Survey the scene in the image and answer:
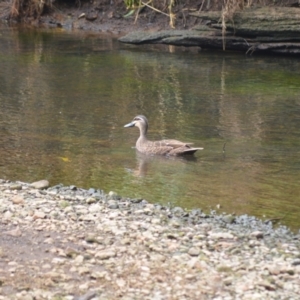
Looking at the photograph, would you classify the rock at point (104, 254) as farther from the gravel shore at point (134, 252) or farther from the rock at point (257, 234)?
the rock at point (257, 234)

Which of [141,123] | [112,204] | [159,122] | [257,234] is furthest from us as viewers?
[159,122]

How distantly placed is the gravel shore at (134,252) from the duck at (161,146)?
2.12m

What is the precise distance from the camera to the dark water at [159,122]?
959cm

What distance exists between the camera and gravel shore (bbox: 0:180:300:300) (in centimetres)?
616

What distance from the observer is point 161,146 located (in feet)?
36.1

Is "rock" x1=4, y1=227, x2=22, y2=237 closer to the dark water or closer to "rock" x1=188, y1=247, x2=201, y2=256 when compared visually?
"rock" x1=188, y1=247, x2=201, y2=256

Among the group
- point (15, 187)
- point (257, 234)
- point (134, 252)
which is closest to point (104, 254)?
point (134, 252)

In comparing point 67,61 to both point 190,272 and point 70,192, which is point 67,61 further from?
point 190,272

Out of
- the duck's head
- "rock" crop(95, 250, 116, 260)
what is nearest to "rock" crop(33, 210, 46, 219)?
"rock" crop(95, 250, 116, 260)

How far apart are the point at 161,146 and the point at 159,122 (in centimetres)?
167

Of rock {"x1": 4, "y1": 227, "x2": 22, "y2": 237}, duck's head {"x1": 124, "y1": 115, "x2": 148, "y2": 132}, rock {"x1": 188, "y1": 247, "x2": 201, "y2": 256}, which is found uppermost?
duck's head {"x1": 124, "y1": 115, "x2": 148, "y2": 132}

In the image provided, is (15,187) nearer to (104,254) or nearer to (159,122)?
(104,254)

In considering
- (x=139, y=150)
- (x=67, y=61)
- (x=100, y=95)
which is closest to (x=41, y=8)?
(x=67, y=61)

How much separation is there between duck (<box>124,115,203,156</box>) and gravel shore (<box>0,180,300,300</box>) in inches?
83.6
